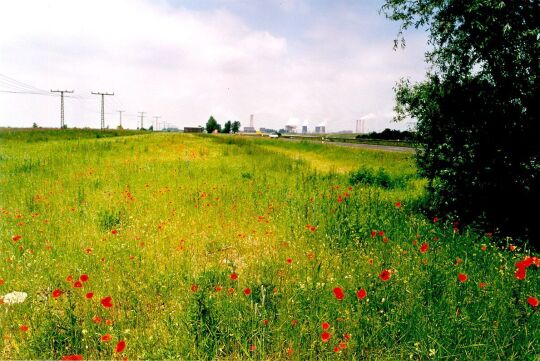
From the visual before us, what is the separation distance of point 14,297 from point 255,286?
259 cm

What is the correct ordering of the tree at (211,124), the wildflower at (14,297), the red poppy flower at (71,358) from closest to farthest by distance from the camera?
the red poppy flower at (71,358) < the wildflower at (14,297) < the tree at (211,124)

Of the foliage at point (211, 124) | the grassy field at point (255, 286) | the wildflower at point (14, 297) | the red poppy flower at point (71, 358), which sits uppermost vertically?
the foliage at point (211, 124)

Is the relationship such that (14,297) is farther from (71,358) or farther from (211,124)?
(211,124)

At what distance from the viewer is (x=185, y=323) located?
9.12ft

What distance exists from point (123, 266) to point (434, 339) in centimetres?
367

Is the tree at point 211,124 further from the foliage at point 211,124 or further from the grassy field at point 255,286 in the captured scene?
the grassy field at point 255,286

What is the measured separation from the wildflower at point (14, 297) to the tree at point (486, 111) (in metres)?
6.85

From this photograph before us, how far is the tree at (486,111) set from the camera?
203 inches

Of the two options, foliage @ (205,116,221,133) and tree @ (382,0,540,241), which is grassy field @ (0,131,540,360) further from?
foliage @ (205,116,221,133)

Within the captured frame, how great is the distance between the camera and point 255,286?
11.1ft

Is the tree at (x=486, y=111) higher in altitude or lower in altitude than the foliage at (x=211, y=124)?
lower

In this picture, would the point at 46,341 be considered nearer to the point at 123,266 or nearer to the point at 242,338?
the point at 123,266

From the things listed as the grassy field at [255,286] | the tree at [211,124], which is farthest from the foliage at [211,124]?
the grassy field at [255,286]

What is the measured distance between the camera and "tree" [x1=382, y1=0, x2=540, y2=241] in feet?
16.9
